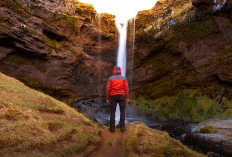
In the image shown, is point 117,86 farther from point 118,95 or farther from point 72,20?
point 72,20

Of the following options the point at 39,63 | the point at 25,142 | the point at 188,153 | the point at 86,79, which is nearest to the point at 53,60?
the point at 39,63

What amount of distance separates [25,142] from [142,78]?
14.8m

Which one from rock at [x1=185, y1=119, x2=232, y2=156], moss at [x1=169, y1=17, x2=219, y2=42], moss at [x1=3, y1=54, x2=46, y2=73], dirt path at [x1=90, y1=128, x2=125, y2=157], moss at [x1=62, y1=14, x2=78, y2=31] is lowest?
rock at [x1=185, y1=119, x2=232, y2=156]

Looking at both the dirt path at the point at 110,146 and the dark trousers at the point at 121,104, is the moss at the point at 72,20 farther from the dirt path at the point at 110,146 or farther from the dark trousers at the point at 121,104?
the dirt path at the point at 110,146

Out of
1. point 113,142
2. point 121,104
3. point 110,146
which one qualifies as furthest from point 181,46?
point 110,146

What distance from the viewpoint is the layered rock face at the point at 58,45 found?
11281 mm

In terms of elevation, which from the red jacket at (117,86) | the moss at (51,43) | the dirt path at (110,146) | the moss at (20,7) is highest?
the moss at (20,7)

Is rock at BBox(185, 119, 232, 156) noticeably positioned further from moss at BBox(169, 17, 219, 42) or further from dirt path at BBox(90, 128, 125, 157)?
moss at BBox(169, 17, 219, 42)

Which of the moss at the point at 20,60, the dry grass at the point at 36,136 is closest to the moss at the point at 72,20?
the moss at the point at 20,60

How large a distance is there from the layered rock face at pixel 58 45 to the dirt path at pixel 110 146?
35.3 feet

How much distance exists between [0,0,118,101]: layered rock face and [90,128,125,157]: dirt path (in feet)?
35.3

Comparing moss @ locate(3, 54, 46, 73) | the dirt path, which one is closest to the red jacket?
the dirt path

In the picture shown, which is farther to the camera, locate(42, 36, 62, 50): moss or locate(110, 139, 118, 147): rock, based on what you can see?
locate(42, 36, 62, 50): moss

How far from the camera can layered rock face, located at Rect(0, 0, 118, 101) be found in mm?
11281
